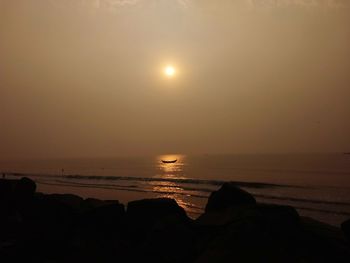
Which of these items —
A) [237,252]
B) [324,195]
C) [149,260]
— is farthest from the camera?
[324,195]

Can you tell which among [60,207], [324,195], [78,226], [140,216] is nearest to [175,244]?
[140,216]

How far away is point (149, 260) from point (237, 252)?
234 cm

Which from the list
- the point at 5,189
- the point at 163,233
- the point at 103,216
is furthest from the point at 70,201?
the point at 163,233

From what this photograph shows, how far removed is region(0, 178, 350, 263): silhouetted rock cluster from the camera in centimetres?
559

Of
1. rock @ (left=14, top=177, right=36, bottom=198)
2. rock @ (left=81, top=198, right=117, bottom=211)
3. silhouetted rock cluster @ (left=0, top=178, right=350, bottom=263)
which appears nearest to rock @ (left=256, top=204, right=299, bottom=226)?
silhouetted rock cluster @ (left=0, top=178, right=350, bottom=263)

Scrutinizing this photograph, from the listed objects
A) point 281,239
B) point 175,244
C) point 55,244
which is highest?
point 281,239

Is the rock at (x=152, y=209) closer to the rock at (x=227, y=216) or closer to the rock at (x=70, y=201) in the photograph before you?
the rock at (x=227, y=216)

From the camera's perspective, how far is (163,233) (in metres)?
7.44

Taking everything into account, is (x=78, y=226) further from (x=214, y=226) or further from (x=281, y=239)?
(x=281, y=239)

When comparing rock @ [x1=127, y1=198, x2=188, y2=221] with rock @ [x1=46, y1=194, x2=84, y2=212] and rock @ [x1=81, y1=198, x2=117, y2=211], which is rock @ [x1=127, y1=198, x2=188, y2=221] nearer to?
rock @ [x1=81, y1=198, x2=117, y2=211]

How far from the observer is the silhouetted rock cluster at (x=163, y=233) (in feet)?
18.3

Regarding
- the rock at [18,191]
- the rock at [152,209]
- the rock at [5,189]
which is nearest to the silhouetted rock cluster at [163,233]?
the rock at [152,209]

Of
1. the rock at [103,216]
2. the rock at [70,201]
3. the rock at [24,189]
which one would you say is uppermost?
the rock at [24,189]

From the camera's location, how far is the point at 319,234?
21.0 feet
